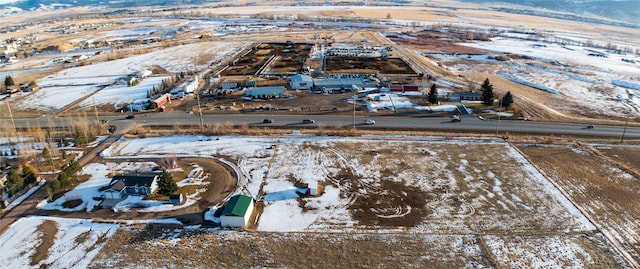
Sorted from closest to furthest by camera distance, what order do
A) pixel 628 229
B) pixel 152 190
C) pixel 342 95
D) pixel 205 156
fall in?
pixel 628 229 < pixel 152 190 < pixel 205 156 < pixel 342 95

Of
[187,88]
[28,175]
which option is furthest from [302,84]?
[28,175]

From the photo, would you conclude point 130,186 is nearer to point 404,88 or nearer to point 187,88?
point 187,88

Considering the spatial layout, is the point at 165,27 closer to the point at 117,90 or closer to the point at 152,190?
the point at 117,90

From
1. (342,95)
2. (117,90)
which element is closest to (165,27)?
(117,90)

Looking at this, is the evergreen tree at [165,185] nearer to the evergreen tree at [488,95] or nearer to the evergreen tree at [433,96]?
the evergreen tree at [433,96]

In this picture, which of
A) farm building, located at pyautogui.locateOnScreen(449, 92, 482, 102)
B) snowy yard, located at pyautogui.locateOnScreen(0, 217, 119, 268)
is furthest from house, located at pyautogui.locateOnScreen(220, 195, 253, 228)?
farm building, located at pyautogui.locateOnScreen(449, 92, 482, 102)

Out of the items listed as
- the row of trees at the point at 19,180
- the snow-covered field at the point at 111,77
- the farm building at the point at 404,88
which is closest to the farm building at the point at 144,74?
the snow-covered field at the point at 111,77
